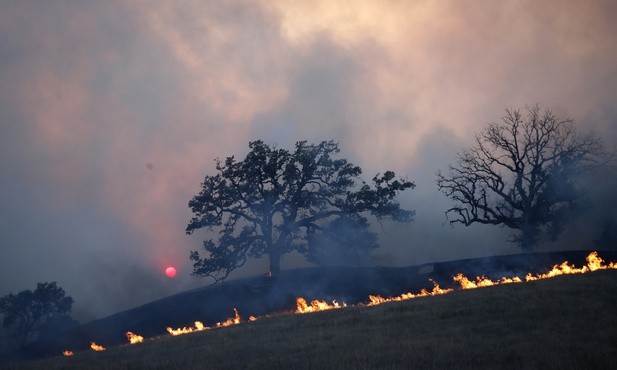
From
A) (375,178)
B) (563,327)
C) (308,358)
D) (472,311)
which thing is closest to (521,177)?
(375,178)

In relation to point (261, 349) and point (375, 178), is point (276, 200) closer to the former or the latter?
point (375, 178)

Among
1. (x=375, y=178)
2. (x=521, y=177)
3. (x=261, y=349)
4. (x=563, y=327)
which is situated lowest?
(x=563, y=327)

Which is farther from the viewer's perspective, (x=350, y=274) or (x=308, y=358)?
(x=350, y=274)

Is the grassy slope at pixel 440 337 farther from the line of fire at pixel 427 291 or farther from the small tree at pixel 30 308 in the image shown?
the small tree at pixel 30 308

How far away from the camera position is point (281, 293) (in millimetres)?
37906

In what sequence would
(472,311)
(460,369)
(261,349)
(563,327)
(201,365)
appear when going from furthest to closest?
(472,311) → (261,349) → (201,365) → (563,327) → (460,369)

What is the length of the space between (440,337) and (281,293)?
24.0m

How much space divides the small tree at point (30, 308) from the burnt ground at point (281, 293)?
1368 inches

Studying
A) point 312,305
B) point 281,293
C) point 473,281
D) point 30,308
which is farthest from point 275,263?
point 30,308

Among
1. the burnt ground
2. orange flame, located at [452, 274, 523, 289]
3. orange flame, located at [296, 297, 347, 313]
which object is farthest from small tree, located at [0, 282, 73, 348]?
orange flame, located at [452, 274, 523, 289]

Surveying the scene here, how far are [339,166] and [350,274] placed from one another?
42.8 ft

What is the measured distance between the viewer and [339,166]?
48.3 meters

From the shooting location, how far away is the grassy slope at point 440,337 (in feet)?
39.7

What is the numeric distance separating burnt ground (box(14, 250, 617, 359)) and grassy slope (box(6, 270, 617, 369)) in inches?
387
